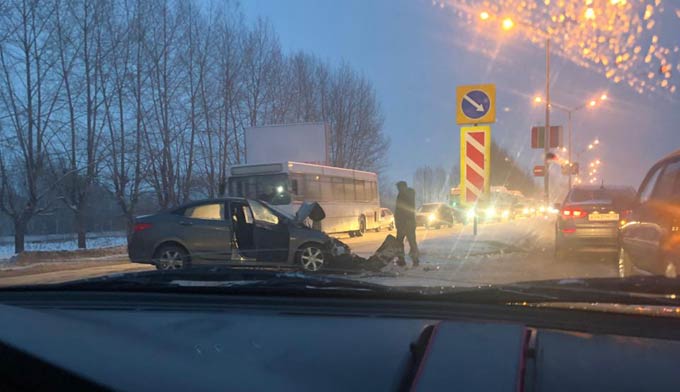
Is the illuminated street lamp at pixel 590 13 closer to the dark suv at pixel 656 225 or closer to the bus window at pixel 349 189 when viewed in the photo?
the dark suv at pixel 656 225

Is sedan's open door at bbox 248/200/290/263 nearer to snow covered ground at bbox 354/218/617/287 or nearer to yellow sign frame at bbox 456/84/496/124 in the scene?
snow covered ground at bbox 354/218/617/287

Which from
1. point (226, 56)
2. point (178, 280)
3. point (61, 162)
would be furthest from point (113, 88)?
point (178, 280)

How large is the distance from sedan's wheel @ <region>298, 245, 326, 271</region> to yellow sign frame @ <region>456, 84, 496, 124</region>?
4.71 meters

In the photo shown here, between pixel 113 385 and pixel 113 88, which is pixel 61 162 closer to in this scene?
pixel 113 88

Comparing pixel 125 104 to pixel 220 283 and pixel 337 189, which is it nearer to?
pixel 337 189

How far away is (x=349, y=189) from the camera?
901 inches

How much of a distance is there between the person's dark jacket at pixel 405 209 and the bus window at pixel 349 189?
12.8 m

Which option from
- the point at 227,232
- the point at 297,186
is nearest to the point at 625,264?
the point at 227,232

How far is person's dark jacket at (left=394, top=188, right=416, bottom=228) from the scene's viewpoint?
9.49 m

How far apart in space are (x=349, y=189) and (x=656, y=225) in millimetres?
18338

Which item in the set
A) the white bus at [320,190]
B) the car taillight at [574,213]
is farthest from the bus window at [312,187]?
the car taillight at [574,213]

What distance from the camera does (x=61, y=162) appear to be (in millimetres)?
19219

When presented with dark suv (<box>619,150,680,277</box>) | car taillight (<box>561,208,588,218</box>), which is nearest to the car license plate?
car taillight (<box>561,208,588,218</box>)

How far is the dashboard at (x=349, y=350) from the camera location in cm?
134
